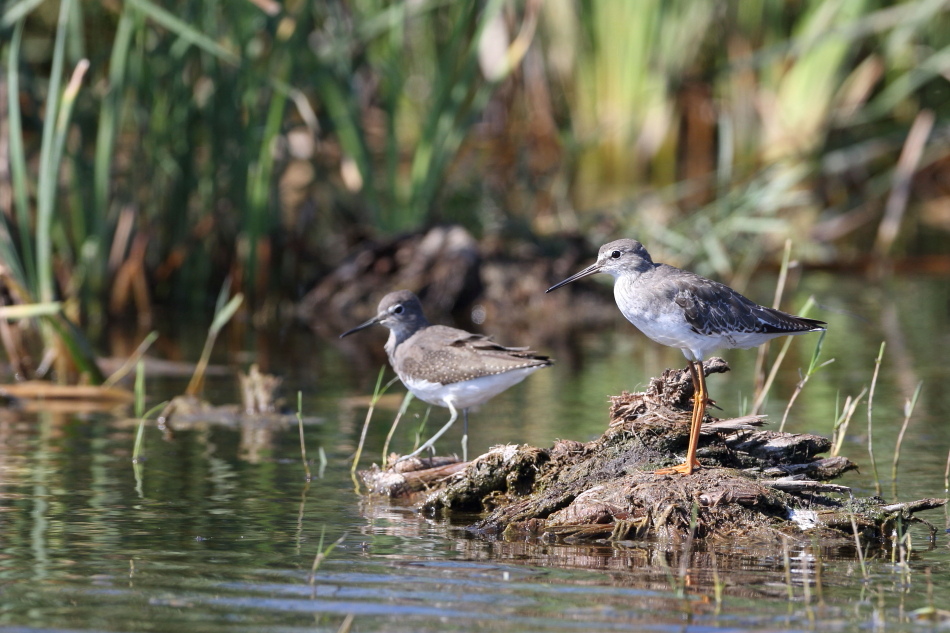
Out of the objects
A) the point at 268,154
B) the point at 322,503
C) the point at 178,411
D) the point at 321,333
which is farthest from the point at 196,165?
the point at 322,503

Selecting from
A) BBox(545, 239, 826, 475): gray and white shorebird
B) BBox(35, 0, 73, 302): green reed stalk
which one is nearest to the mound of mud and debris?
BBox(545, 239, 826, 475): gray and white shorebird

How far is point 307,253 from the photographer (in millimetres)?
14711

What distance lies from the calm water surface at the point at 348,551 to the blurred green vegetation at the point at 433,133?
→ 232 centimetres

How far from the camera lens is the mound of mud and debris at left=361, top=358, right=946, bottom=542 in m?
5.90

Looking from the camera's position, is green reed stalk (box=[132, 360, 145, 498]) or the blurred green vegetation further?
the blurred green vegetation

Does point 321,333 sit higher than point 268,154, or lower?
lower

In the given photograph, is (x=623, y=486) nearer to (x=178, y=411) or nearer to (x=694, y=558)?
(x=694, y=558)

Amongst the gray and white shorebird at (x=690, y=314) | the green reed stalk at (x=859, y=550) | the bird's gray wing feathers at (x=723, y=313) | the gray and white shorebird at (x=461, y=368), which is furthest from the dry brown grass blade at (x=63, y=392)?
the green reed stalk at (x=859, y=550)

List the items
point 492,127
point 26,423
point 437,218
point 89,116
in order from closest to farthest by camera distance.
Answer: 1. point 26,423
2. point 89,116
3. point 437,218
4. point 492,127

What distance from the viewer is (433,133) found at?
520 inches

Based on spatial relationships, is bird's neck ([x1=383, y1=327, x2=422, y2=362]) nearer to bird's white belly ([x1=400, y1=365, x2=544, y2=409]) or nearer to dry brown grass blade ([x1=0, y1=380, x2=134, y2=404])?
bird's white belly ([x1=400, y1=365, x2=544, y2=409])

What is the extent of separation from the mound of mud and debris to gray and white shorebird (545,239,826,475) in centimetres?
16

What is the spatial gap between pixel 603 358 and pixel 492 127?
7.82 meters

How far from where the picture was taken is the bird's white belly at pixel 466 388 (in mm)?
7445
